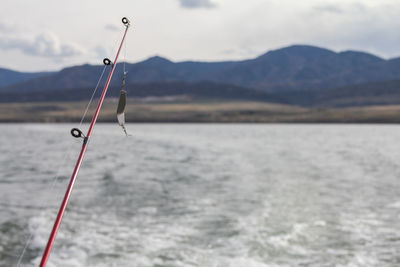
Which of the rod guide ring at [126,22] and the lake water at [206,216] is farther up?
the rod guide ring at [126,22]

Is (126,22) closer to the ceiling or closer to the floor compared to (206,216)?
closer to the ceiling

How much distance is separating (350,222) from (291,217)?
84.1 inches

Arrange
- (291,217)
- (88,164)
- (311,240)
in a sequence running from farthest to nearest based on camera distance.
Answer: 1. (88,164)
2. (291,217)
3. (311,240)

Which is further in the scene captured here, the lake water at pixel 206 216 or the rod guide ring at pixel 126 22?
the lake water at pixel 206 216

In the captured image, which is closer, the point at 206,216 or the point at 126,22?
the point at 126,22

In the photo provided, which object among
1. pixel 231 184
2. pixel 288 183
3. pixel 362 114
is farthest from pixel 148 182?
pixel 362 114

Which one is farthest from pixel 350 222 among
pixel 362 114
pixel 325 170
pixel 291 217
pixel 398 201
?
pixel 362 114

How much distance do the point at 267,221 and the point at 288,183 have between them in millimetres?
9176

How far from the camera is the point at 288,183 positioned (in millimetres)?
25547

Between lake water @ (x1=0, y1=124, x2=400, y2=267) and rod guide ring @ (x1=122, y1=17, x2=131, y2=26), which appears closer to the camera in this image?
rod guide ring @ (x1=122, y1=17, x2=131, y2=26)

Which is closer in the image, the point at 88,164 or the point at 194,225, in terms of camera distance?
the point at 194,225

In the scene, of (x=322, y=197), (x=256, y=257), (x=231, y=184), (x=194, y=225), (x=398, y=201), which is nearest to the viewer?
(x=256, y=257)

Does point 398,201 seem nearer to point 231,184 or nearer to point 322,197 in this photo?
point 322,197

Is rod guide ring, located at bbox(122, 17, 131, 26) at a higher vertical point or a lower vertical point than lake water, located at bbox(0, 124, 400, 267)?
higher
